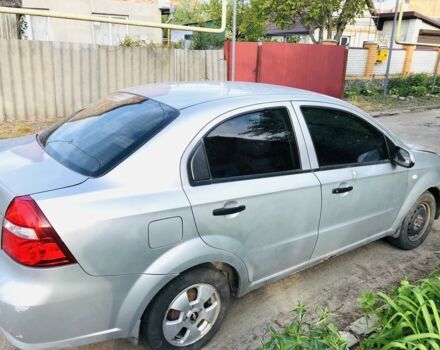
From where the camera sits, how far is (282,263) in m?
2.80

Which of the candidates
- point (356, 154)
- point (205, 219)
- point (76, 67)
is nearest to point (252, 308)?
point (205, 219)

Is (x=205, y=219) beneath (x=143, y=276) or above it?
above

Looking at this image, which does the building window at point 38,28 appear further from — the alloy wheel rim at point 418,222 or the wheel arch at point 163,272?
the wheel arch at point 163,272

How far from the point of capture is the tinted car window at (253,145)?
2387 millimetres

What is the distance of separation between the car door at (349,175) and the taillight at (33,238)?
1744 millimetres

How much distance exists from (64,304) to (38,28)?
1408 cm

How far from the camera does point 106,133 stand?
2436mm

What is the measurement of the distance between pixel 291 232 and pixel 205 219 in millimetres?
775

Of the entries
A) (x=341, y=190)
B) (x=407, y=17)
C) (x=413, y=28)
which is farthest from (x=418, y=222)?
(x=407, y=17)

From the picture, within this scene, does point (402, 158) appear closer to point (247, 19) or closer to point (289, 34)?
point (247, 19)

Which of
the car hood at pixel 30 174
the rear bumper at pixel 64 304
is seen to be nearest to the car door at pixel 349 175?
the rear bumper at pixel 64 304

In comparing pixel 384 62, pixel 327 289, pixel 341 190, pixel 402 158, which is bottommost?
pixel 327 289

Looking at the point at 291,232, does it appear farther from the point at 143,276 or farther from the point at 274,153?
the point at 143,276

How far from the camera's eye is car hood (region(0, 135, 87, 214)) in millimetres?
1998
